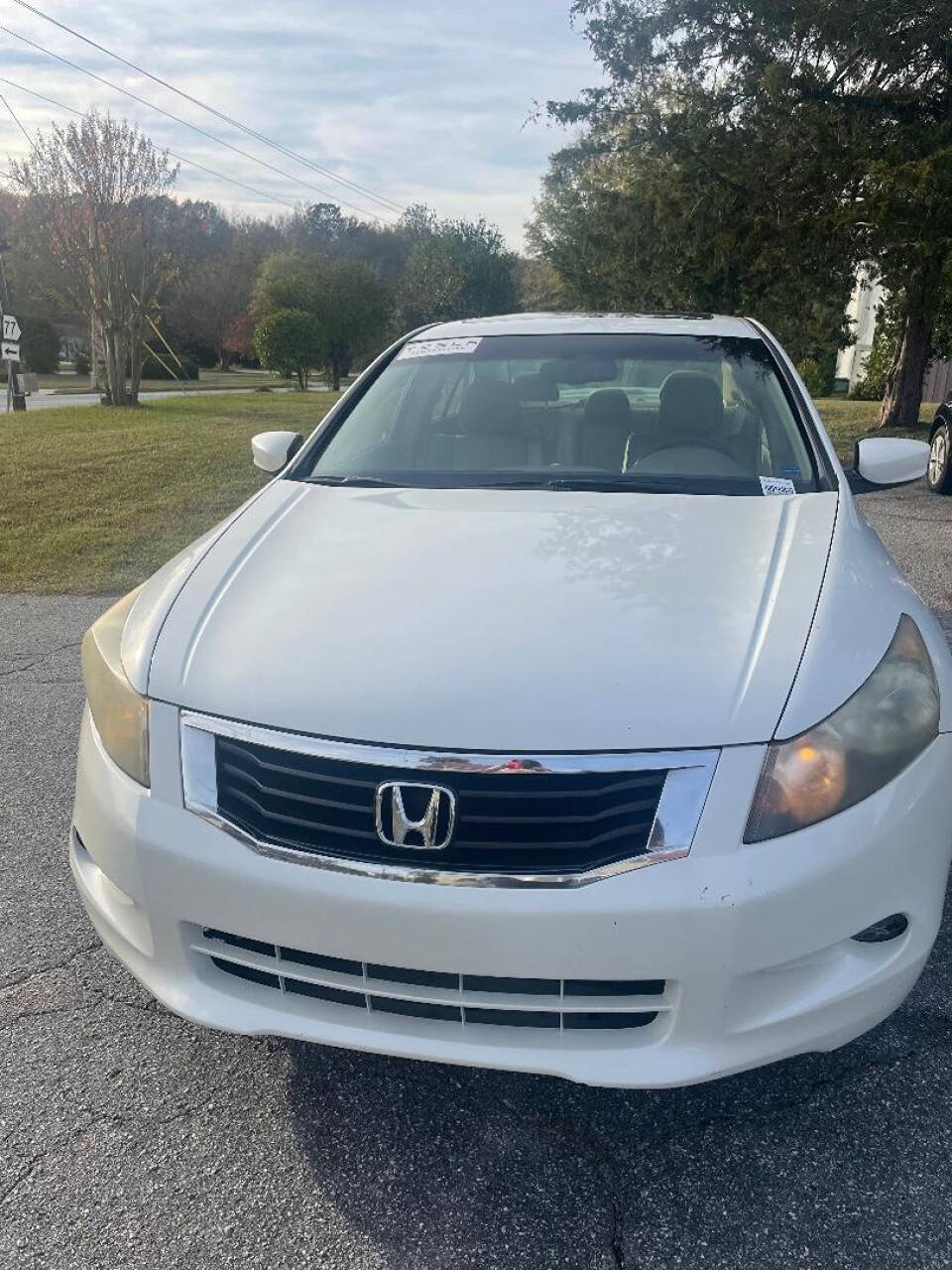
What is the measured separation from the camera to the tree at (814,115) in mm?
10711

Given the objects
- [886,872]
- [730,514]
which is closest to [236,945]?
[886,872]

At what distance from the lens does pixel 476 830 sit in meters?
1.73

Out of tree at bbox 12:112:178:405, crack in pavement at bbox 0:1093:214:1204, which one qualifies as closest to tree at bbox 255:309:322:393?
tree at bbox 12:112:178:405

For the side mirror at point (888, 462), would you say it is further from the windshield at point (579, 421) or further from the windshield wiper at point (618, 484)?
the windshield wiper at point (618, 484)

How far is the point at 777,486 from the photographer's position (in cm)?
284

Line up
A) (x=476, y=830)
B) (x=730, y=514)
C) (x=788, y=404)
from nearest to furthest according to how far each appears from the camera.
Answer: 1. (x=476, y=830)
2. (x=730, y=514)
3. (x=788, y=404)

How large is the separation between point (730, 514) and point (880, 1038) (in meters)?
1.32

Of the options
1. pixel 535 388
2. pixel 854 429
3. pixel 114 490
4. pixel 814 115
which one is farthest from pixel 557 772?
pixel 854 429

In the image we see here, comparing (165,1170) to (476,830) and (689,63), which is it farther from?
(689,63)

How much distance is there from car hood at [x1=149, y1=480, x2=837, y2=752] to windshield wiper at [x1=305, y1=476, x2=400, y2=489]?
0.88ft

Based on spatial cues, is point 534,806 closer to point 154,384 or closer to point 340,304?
point 340,304

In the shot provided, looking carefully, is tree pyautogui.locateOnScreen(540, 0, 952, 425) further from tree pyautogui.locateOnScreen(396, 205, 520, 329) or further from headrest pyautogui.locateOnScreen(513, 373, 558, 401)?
tree pyautogui.locateOnScreen(396, 205, 520, 329)

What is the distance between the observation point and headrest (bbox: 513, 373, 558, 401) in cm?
343

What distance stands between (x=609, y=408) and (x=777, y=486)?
29.1 inches
